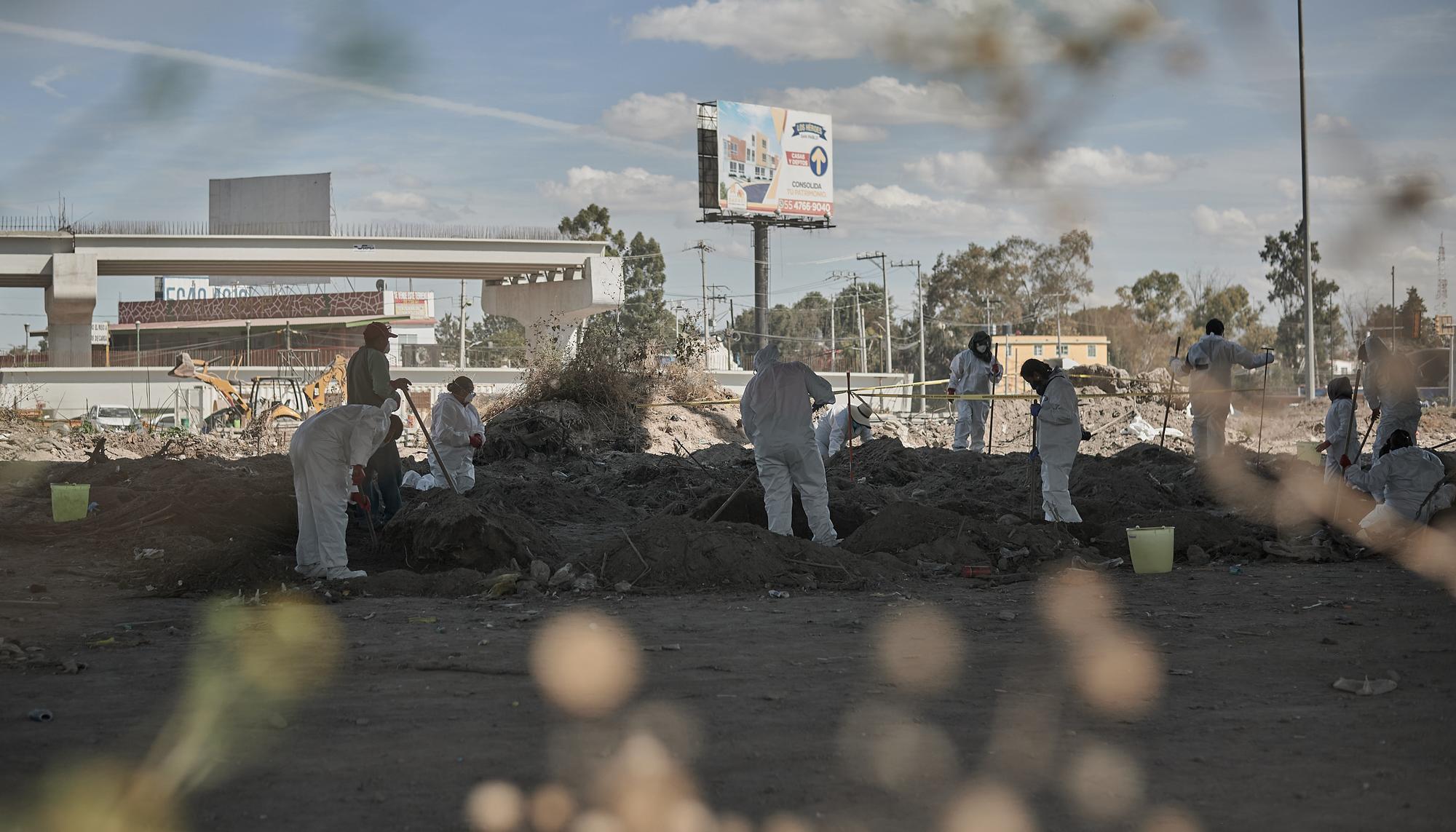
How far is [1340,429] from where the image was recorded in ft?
40.1

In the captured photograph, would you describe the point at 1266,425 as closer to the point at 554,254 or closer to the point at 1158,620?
the point at 1158,620

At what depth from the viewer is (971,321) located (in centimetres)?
8119

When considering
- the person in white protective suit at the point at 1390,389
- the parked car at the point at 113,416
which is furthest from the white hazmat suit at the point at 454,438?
the parked car at the point at 113,416

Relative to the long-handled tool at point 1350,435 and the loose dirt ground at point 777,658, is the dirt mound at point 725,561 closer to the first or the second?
the loose dirt ground at point 777,658

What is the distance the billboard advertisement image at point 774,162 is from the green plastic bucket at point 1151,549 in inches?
1747

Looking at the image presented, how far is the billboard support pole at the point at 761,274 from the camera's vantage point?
54.7 metres

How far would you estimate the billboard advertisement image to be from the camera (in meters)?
52.7

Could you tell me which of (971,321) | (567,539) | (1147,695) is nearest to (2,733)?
(1147,695)

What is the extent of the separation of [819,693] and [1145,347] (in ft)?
181

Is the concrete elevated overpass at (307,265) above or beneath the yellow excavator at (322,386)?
above

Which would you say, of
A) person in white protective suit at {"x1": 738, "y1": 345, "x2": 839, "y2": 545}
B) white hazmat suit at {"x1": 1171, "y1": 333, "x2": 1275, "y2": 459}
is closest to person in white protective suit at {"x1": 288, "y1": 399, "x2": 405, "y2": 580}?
person in white protective suit at {"x1": 738, "y1": 345, "x2": 839, "y2": 545}

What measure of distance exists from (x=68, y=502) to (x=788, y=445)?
22.0 feet

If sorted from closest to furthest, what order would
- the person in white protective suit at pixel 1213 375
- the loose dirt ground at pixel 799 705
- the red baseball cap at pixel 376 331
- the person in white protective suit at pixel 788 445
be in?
the loose dirt ground at pixel 799 705 → the red baseball cap at pixel 376 331 → the person in white protective suit at pixel 788 445 → the person in white protective suit at pixel 1213 375

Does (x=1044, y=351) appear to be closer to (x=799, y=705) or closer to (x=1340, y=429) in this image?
(x=1340, y=429)
